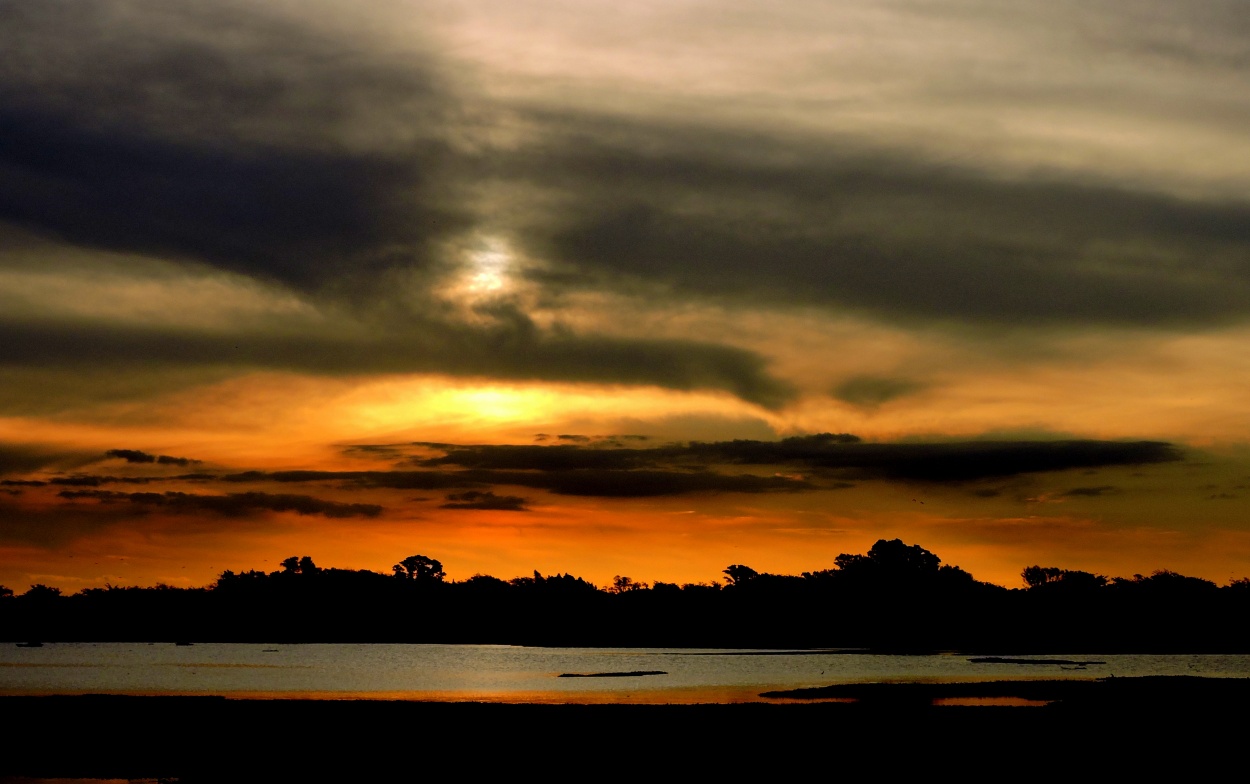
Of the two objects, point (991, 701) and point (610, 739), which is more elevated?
point (610, 739)

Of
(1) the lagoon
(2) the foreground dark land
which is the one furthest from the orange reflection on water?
(1) the lagoon

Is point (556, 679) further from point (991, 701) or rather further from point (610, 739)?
point (610, 739)

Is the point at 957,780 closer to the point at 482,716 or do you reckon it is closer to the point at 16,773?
the point at 482,716

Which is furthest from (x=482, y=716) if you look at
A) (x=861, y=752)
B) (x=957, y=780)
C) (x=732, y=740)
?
(x=957, y=780)

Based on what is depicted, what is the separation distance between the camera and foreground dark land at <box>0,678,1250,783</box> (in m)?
42.4

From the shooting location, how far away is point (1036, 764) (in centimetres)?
4212

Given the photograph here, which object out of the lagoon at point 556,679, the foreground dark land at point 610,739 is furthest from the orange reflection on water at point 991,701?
the lagoon at point 556,679

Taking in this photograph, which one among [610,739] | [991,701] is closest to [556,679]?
[991,701]

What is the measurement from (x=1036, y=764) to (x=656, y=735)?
656 inches

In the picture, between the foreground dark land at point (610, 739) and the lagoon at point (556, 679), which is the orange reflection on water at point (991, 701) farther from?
the lagoon at point (556, 679)

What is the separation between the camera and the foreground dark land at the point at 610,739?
139 feet

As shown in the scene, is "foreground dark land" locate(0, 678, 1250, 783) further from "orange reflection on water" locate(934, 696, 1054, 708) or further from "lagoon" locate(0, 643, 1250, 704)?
"lagoon" locate(0, 643, 1250, 704)

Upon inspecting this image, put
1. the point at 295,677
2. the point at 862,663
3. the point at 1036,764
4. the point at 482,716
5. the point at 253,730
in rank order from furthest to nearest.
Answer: the point at 862,663 → the point at 295,677 → the point at 482,716 → the point at 253,730 → the point at 1036,764

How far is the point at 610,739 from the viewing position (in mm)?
50188
